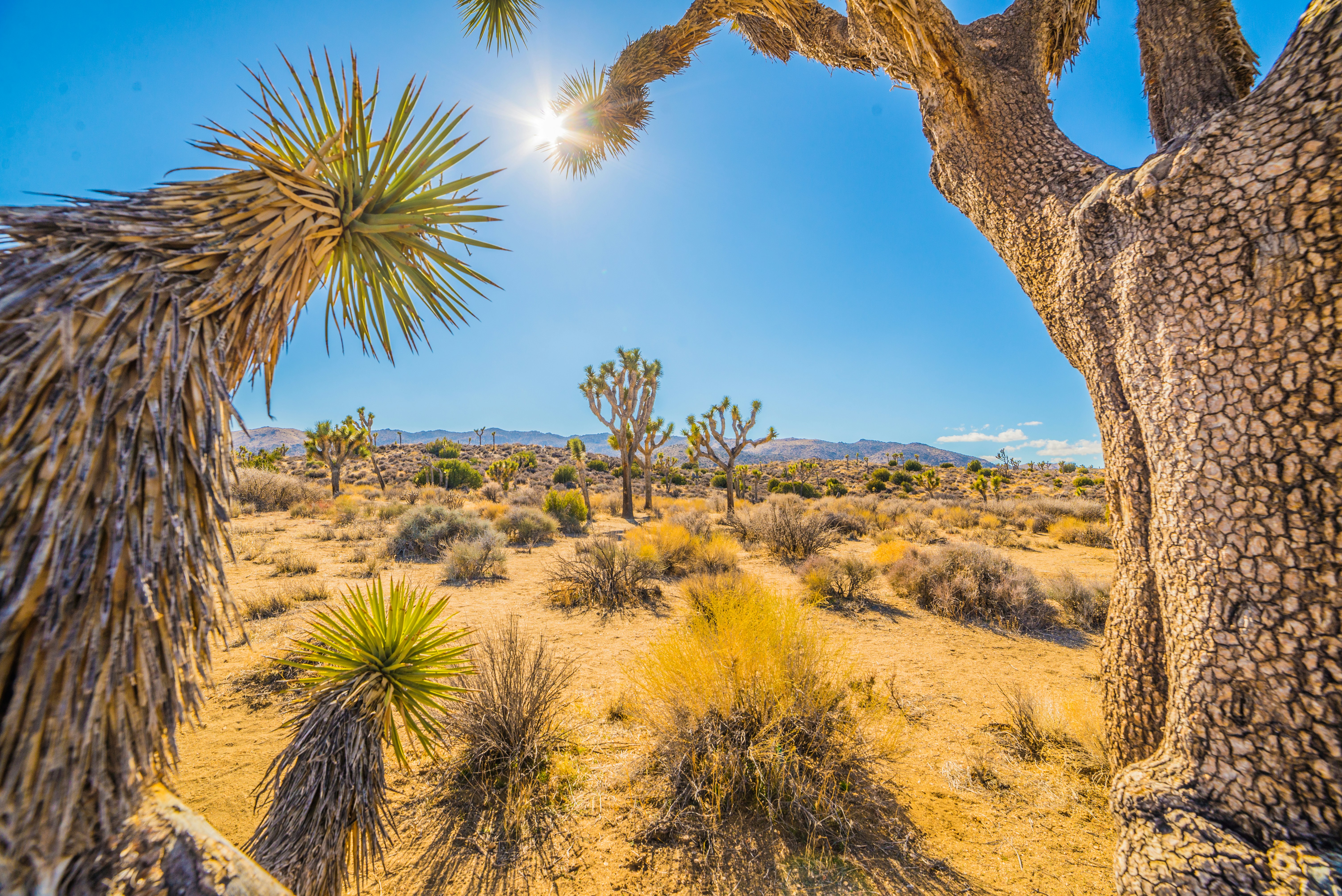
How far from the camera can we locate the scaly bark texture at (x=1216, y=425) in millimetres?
1852

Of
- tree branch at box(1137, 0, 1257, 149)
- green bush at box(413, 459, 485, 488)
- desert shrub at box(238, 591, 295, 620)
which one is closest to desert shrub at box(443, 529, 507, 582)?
desert shrub at box(238, 591, 295, 620)

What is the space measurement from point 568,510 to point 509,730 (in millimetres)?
12869

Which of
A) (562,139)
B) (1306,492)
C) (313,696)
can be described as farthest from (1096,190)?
(562,139)

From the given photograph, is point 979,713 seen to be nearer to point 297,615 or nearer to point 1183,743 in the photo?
point 1183,743

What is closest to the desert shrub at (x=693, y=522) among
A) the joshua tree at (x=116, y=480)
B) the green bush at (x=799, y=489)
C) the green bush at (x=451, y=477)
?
the joshua tree at (x=116, y=480)

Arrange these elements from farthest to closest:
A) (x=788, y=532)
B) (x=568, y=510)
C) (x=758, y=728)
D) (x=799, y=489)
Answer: (x=799, y=489)
(x=568, y=510)
(x=788, y=532)
(x=758, y=728)

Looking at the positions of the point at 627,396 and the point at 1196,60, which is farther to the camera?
the point at 627,396

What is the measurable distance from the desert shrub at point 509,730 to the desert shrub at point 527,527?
29.9 ft

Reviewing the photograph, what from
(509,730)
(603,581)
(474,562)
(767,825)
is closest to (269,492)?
(474,562)

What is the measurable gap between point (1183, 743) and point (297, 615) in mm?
8970

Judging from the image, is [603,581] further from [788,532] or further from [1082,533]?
[1082,533]

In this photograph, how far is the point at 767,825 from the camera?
300 cm

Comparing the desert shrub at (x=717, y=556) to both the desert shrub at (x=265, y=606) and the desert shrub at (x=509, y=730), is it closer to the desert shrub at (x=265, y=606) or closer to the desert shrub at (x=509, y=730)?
the desert shrub at (x=509, y=730)

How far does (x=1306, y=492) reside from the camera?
1916mm
